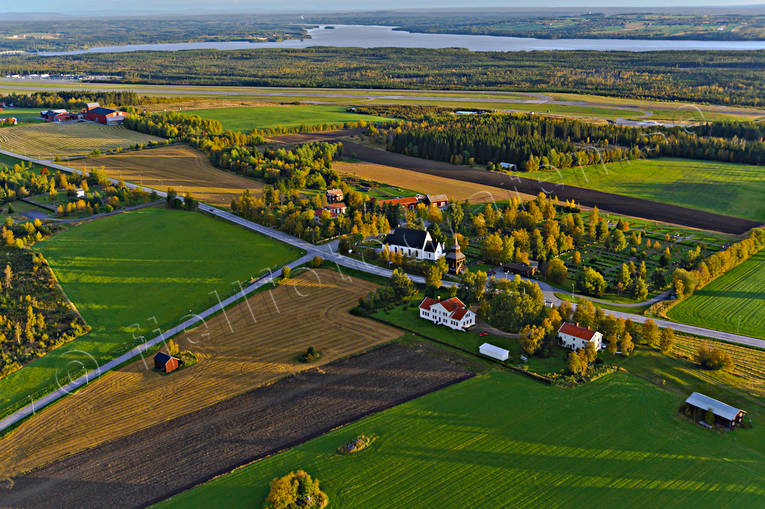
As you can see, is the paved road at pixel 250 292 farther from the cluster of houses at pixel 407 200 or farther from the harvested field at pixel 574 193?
the harvested field at pixel 574 193

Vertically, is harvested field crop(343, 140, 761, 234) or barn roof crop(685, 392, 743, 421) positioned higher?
harvested field crop(343, 140, 761, 234)

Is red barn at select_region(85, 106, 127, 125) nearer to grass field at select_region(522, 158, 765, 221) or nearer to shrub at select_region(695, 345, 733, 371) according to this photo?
grass field at select_region(522, 158, 765, 221)

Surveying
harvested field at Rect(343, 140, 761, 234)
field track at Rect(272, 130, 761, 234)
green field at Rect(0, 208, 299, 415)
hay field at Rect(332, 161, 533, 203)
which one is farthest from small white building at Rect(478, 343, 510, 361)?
harvested field at Rect(343, 140, 761, 234)

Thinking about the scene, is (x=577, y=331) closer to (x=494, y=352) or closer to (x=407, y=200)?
(x=494, y=352)

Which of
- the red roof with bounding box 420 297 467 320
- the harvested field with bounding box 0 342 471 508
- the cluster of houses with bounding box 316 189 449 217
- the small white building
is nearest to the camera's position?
the harvested field with bounding box 0 342 471 508

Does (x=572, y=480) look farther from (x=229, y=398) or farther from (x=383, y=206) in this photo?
(x=383, y=206)
